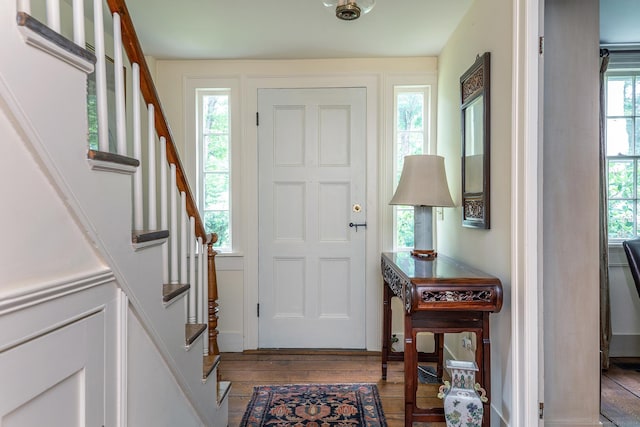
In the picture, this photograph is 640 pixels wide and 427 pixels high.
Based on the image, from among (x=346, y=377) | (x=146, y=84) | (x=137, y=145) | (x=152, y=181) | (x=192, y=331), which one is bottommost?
(x=346, y=377)

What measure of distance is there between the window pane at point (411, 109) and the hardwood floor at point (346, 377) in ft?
6.32

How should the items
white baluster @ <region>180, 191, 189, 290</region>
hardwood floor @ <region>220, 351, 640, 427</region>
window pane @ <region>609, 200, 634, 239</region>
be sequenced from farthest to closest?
window pane @ <region>609, 200, 634, 239</region>
hardwood floor @ <region>220, 351, 640, 427</region>
white baluster @ <region>180, 191, 189, 290</region>

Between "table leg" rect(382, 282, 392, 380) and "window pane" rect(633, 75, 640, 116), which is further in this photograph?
"window pane" rect(633, 75, 640, 116)

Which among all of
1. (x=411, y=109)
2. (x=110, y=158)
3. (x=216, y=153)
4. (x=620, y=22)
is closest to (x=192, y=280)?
(x=110, y=158)

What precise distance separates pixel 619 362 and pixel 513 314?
5.85ft

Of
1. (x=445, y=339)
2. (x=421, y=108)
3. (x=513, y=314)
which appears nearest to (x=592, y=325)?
(x=513, y=314)

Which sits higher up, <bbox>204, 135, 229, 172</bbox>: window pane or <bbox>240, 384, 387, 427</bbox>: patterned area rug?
<bbox>204, 135, 229, 172</bbox>: window pane

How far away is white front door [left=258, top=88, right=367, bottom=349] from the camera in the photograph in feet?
9.86

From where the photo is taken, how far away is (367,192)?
2992mm

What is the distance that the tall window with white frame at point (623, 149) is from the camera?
2.83 m

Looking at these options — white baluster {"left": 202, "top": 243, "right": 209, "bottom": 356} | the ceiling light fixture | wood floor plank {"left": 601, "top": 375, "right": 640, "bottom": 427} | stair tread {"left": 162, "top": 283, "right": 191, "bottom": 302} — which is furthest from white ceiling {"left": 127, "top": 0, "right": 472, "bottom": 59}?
wood floor plank {"left": 601, "top": 375, "right": 640, "bottom": 427}

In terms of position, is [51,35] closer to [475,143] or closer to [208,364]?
[208,364]

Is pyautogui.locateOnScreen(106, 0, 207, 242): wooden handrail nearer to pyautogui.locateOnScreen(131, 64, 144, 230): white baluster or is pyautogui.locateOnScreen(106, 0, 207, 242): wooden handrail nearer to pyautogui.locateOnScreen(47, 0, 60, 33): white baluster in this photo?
pyautogui.locateOnScreen(131, 64, 144, 230): white baluster

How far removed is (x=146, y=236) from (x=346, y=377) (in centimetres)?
188
